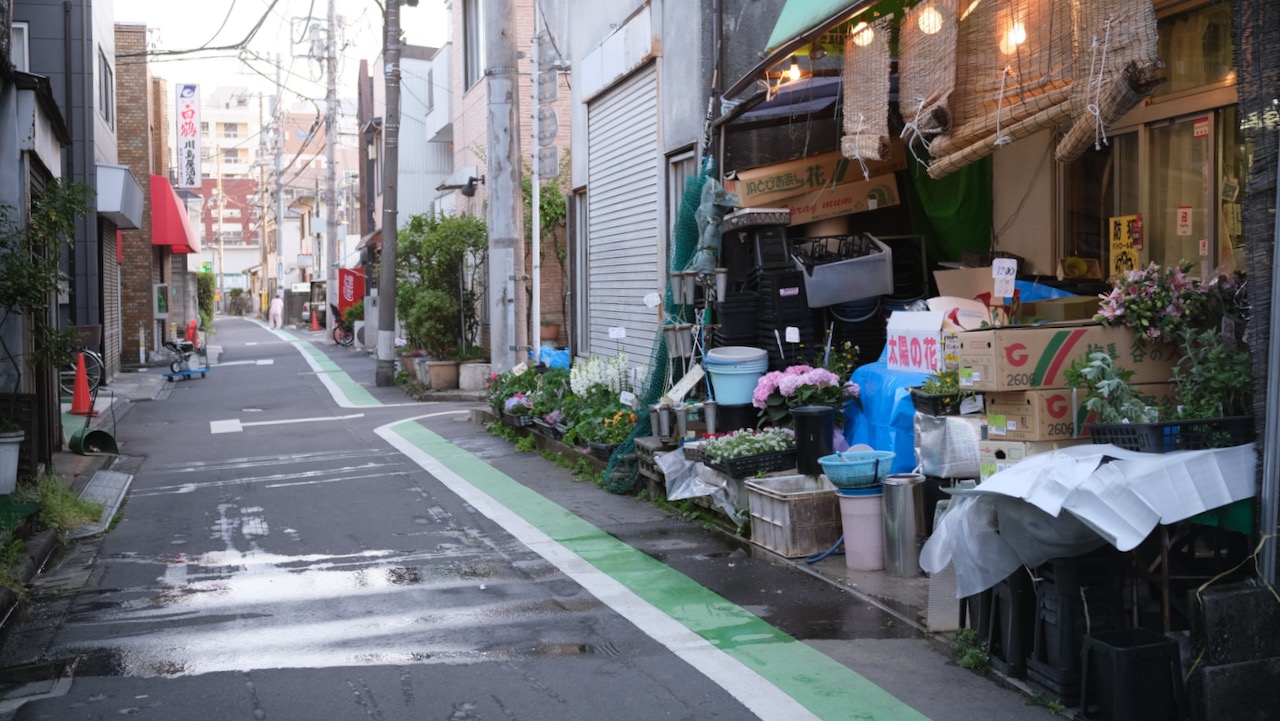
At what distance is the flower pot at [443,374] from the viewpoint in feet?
79.3

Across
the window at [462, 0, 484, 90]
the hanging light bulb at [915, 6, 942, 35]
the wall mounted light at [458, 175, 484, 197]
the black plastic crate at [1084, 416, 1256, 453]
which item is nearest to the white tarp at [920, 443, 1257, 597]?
the black plastic crate at [1084, 416, 1256, 453]

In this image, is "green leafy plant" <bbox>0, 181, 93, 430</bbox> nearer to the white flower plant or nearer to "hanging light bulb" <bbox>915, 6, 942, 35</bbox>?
the white flower plant

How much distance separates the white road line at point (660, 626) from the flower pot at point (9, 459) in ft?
13.6

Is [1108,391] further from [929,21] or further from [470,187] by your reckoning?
[470,187]

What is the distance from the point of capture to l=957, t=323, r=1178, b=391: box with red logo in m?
6.80

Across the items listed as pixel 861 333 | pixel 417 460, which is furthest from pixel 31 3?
pixel 861 333

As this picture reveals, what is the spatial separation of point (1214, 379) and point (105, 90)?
26.8m

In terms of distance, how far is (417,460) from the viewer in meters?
14.9

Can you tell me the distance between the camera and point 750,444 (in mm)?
9766

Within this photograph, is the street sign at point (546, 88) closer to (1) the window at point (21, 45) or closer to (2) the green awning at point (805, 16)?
(2) the green awning at point (805, 16)

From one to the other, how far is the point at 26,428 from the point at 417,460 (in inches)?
197

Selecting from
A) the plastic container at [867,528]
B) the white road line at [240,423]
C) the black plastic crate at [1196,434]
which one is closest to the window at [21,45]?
the white road line at [240,423]

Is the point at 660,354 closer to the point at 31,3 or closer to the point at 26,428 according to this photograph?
the point at 26,428

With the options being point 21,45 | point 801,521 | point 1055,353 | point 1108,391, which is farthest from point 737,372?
point 21,45
